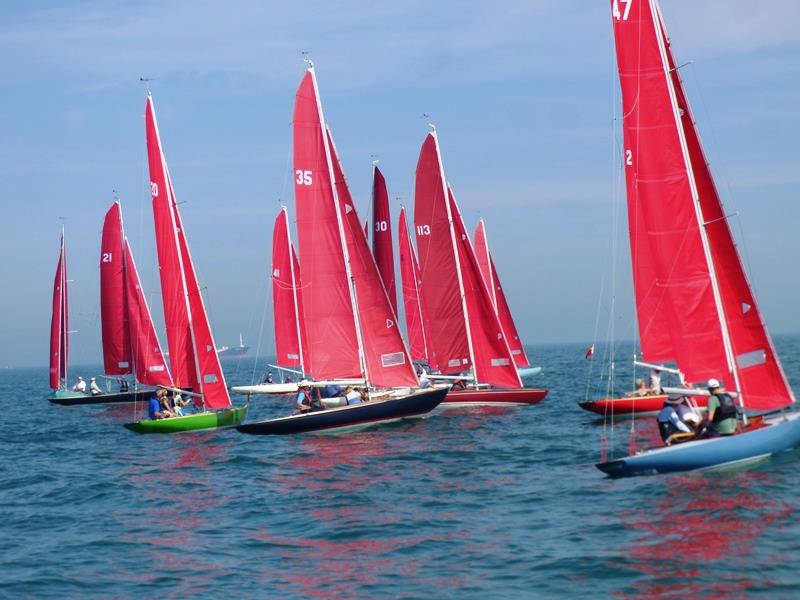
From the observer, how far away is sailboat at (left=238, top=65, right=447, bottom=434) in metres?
32.8

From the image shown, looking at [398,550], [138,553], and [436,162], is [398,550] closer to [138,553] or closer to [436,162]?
[138,553]

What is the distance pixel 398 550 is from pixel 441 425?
1630 centimetres

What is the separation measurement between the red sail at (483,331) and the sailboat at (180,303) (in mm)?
8902

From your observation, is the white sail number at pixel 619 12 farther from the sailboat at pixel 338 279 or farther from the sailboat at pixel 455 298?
the sailboat at pixel 455 298

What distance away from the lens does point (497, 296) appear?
49906mm

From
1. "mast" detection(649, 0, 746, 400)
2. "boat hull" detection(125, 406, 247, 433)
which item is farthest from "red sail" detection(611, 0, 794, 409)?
"boat hull" detection(125, 406, 247, 433)

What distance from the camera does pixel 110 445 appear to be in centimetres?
3428

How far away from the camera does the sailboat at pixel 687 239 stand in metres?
21.4

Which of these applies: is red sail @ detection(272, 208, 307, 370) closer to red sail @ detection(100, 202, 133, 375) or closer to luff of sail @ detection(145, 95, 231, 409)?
red sail @ detection(100, 202, 133, 375)

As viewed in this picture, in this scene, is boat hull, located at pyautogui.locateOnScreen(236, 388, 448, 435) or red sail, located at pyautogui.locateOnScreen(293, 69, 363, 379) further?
red sail, located at pyautogui.locateOnScreen(293, 69, 363, 379)

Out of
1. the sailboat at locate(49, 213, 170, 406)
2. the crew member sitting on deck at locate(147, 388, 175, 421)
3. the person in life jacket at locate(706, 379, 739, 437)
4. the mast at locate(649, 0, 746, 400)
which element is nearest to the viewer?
the person in life jacket at locate(706, 379, 739, 437)

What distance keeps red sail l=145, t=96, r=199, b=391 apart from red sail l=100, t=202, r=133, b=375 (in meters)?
17.6

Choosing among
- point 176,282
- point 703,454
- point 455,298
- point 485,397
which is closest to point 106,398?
point 176,282

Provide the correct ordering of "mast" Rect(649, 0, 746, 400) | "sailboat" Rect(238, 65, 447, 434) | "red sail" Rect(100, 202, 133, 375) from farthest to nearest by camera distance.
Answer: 1. "red sail" Rect(100, 202, 133, 375)
2. "sailboat" Rect(238, 65, 447, 434)
3. "mast" Rect(649, 0, 746, 400)
